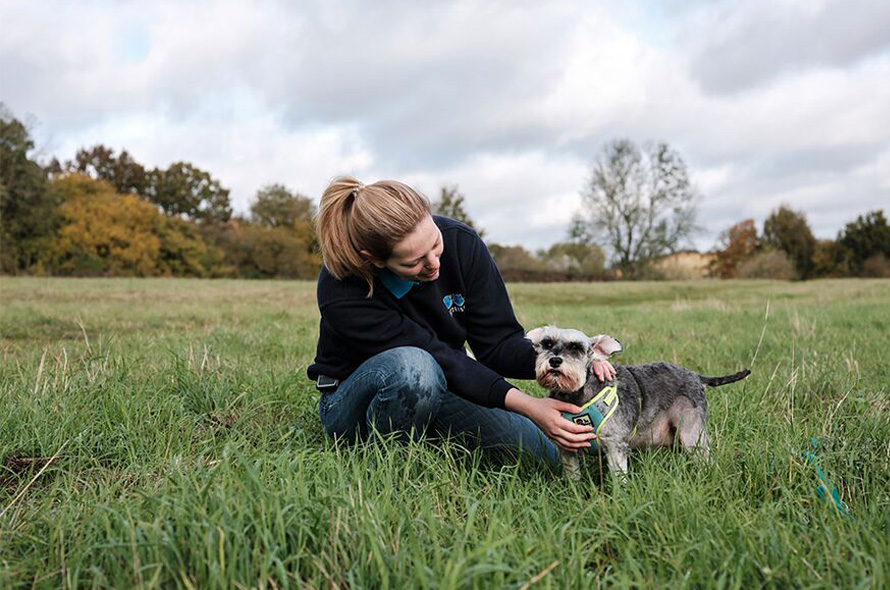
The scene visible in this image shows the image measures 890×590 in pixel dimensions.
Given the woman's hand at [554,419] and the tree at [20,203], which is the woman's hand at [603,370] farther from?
the tree at [20,203]

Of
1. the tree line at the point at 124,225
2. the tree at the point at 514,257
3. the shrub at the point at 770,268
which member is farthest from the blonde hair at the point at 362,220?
the shrub at the point at 770,268

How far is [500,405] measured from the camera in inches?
149

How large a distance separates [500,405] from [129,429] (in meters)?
2.34

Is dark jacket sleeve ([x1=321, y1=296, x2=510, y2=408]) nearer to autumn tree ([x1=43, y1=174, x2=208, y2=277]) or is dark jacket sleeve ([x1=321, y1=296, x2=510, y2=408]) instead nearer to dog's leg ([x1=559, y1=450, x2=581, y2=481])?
dog's leg ([x1=559, y1=450, x2=581, y2=481])

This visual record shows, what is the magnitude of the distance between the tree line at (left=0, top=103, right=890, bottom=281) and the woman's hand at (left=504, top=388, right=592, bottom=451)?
4772 centimetres

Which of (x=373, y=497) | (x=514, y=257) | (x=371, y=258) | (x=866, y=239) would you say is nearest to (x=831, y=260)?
(x=866, y=239)

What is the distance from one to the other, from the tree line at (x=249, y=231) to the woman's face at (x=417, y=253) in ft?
155

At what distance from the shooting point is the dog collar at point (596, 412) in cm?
376

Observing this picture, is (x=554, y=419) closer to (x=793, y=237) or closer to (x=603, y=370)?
(x=603, y=370)

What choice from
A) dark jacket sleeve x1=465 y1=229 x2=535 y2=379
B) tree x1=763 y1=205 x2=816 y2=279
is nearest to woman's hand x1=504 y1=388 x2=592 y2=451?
dark jacket sleeve x1=465 y1=229 x2=535 y2=379

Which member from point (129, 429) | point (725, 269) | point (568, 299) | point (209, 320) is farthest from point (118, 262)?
point (725, 269)

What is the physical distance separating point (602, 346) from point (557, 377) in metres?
0.42

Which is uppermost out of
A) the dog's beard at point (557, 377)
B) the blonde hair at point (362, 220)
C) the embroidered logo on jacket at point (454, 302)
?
the blonde hair at point (362, 220)

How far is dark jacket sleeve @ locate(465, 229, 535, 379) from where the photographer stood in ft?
14.6
